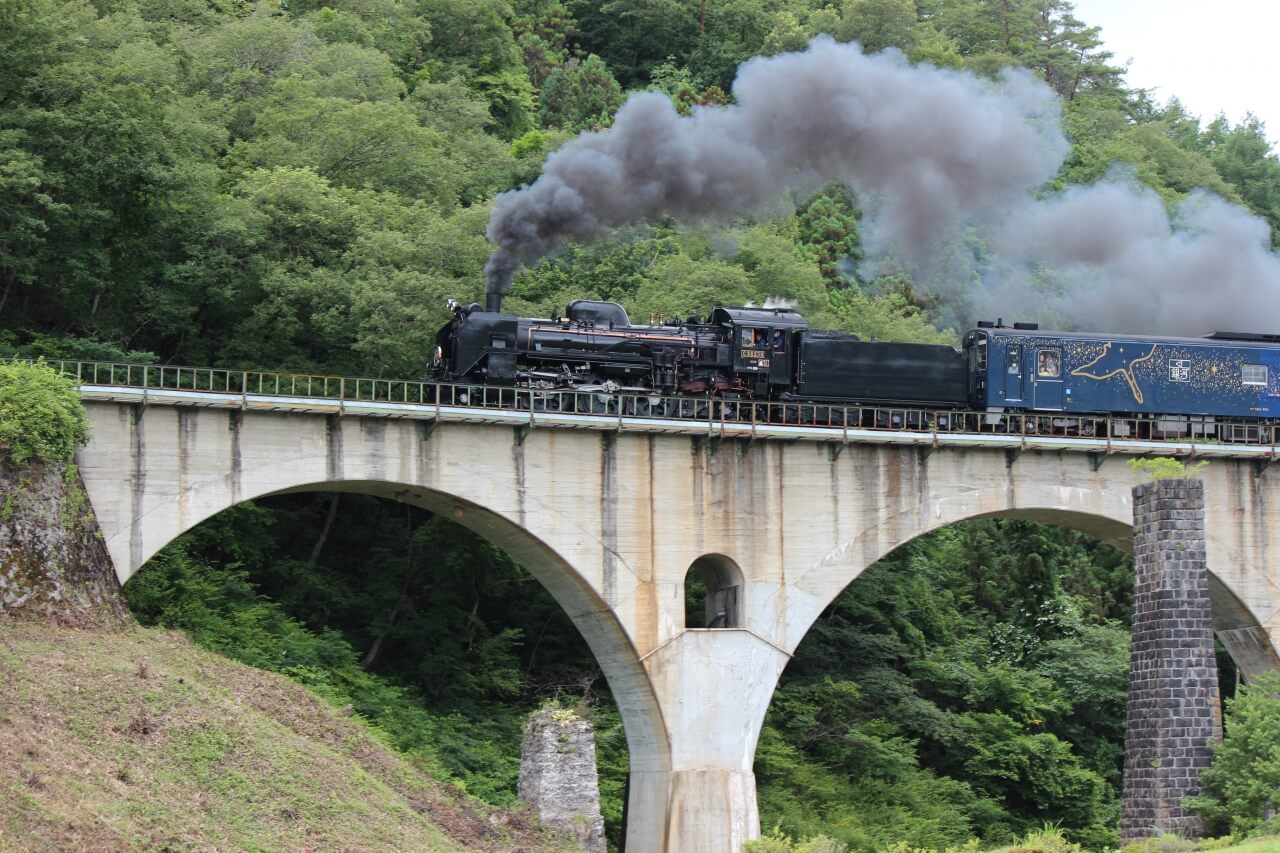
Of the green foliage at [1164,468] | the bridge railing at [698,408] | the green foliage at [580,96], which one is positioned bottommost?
the green foliage at [1164,468]

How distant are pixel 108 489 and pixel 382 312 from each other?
11.7 m

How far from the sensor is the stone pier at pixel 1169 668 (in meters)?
39.0

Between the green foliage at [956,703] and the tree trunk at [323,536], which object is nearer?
the tree trunk at [323,536]

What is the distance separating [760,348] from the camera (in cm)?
4309

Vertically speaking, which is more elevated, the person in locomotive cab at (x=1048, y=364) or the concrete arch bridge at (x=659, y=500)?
the person in locomotive cab at (x=1048, y=364)

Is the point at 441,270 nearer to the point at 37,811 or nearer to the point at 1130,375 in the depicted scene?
the point at 1130,375

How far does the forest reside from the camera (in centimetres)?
4275

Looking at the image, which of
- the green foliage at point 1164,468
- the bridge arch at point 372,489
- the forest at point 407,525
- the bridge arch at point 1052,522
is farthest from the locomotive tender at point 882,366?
the forest at point 407,525

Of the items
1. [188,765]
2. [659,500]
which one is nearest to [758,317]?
[659,500]

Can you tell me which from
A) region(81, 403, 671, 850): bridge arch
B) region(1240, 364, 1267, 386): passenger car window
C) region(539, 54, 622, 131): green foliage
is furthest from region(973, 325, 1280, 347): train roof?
region(539, 54, 622, 131): green foliage

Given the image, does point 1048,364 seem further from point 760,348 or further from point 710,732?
point 710,732

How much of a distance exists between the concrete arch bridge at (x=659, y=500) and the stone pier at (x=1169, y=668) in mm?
3246

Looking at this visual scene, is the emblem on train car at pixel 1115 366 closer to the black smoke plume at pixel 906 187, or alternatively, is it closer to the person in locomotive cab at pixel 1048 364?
the person in locomotive cab at pixel 1048 364

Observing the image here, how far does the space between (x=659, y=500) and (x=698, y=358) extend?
4449 millimetres
